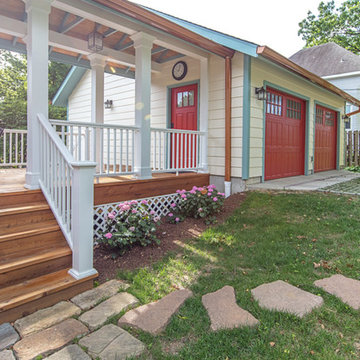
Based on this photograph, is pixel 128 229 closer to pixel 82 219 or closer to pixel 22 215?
pixel 82 219

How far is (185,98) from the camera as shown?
6.25m

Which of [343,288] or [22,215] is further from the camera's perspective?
[22,215]

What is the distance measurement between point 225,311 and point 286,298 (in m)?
0.47

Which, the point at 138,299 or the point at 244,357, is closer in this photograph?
the point at 244,357

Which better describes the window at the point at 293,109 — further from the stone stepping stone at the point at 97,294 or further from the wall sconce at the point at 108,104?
the stone stepping stone at the point at 97,294

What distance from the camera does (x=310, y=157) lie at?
771 centimetres

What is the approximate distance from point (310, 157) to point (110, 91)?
572 centimetres

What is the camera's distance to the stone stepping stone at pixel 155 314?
1883 mm

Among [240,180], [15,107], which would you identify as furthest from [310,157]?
[15,107]

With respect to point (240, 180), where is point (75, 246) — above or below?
below

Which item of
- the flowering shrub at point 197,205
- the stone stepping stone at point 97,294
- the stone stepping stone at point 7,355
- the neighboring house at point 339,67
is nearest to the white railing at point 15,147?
the flowering shrub at point 197,205

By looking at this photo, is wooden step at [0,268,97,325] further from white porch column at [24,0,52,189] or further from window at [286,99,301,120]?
window at [286,99,301,120]

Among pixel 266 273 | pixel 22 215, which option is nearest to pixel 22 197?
pixel 22 215

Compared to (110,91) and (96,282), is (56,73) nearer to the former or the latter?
(110,91)
